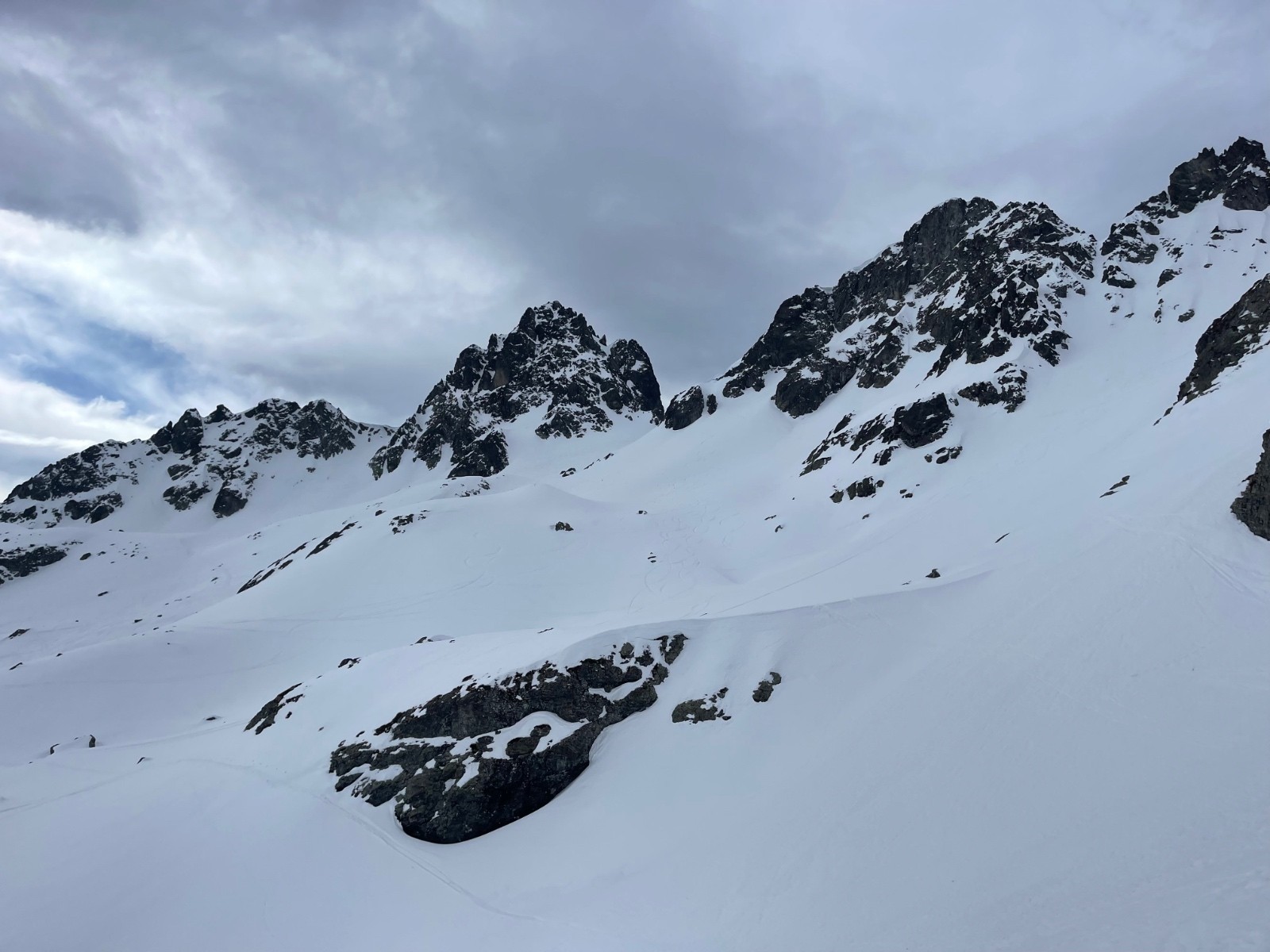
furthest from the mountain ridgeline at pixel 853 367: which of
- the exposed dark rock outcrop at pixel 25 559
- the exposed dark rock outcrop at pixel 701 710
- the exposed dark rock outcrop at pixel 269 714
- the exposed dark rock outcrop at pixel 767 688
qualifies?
the exposed dark rock outcrop at pixel 269 714

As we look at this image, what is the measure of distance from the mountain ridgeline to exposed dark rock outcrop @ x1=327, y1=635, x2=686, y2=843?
37.0 m

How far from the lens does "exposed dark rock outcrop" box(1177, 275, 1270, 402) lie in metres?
35.2

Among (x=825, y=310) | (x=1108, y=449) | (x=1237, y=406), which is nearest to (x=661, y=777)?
(x=1237, y=406)

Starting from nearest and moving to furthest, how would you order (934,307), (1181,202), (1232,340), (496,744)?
(496,744)
(1232,340)
(1181,202)
(934,307)

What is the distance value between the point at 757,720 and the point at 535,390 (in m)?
127

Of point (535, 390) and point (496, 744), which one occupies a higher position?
point (535, 390)

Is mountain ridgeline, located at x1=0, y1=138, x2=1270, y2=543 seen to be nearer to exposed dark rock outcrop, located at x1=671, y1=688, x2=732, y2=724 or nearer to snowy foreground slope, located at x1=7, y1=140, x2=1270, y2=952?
snowy foreground slope, located at x1=7, y1=140, x2=1270, y2=952

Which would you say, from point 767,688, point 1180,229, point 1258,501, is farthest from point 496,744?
point 1180,229

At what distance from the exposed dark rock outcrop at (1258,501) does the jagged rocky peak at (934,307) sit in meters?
→ 48.3

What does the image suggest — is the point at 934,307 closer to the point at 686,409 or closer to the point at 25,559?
the point at 686,409

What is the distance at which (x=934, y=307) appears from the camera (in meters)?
85.8

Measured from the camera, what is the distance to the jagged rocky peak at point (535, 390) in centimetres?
13088

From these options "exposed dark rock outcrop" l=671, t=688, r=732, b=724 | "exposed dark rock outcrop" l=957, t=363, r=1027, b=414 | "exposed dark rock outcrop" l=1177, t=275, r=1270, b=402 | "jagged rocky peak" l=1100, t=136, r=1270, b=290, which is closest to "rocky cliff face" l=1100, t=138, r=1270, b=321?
"jagged rocky peak" l=1100, t=136, r=1270, b=290

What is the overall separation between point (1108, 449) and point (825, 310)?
84.4 metres
